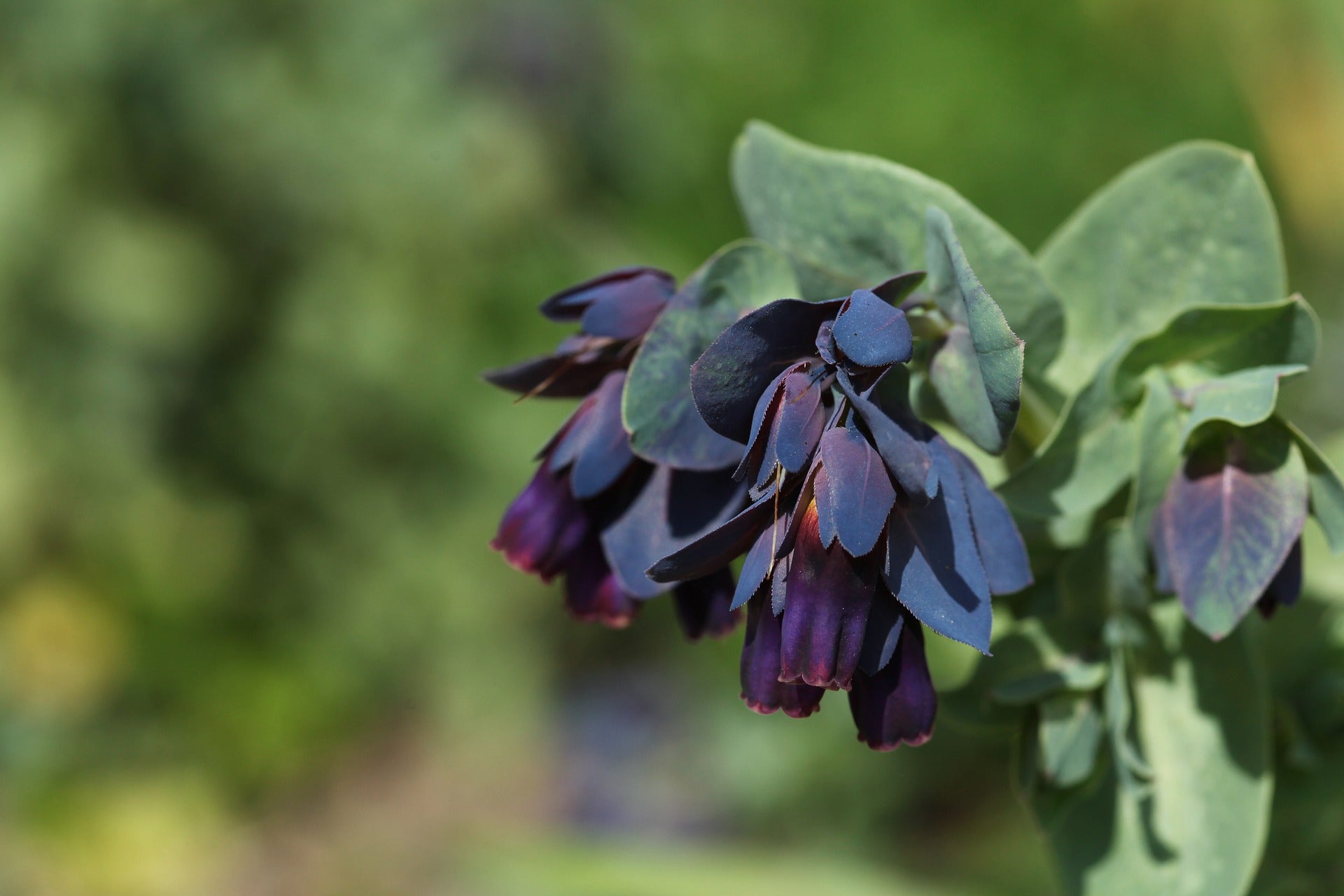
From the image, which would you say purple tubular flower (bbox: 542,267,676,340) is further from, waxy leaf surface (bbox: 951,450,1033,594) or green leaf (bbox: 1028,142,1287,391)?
green leaf (bbox: 1028,142,1287,391)

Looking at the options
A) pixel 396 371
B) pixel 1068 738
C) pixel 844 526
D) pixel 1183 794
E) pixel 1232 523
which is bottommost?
pixel 1183 794

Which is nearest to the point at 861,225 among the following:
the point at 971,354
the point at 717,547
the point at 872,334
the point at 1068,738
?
the point at 971,354

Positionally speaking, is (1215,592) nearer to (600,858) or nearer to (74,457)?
(600,858)

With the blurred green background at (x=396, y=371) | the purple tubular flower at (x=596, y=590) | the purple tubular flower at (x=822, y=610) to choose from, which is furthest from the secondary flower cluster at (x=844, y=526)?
the blurred green background at (x=396, y=371)

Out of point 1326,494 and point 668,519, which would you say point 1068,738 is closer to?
point 1326,494

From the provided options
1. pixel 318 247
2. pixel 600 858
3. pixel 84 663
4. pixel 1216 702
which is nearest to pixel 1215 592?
pixel 1216 702

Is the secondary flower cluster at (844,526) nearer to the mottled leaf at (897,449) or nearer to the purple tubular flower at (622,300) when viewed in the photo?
the mottled leaf at (897,449)

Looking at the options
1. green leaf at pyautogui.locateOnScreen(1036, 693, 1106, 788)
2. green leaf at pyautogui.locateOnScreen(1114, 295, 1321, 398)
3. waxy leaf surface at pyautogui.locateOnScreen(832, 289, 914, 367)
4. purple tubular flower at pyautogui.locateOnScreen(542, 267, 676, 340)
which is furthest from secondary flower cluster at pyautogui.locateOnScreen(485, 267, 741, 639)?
green leaf at pyautogui.locateOnScreen(1114, 295, 1321, 398)
